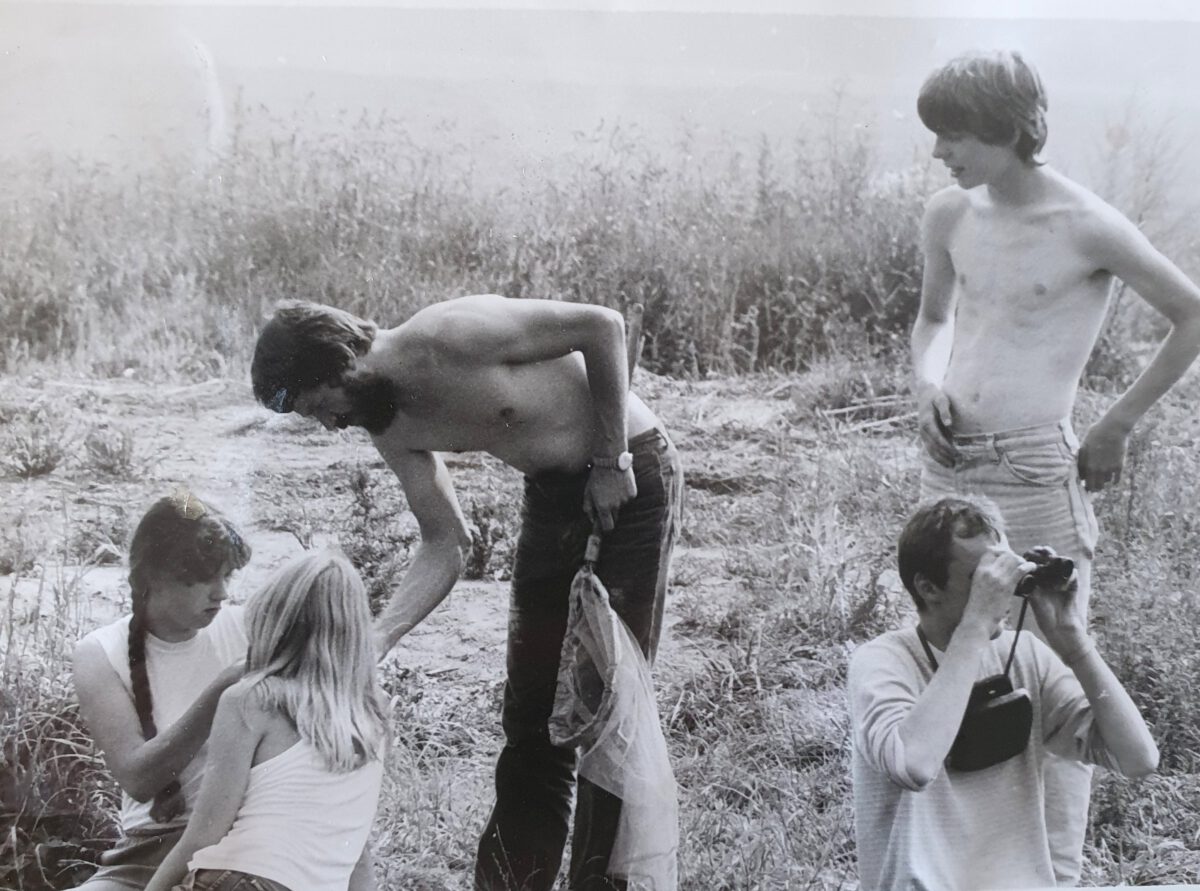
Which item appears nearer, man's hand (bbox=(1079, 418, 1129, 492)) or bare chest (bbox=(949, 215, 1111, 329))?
bare chest (bbox=(949, 215, 1111, 329))

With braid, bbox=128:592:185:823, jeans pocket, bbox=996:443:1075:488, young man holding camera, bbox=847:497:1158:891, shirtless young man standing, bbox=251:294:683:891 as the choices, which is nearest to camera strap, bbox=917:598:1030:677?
young man holding camera, bbox=847:497:1158:891

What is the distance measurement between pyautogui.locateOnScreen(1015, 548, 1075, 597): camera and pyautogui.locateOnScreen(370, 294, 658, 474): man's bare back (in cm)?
104

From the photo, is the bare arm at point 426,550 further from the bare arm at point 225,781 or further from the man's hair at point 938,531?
the man's hair at point 938,531

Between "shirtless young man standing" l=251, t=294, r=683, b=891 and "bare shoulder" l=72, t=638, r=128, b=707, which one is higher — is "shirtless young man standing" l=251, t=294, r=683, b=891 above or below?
above

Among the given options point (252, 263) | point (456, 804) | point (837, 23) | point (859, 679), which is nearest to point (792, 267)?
point (837, 23)

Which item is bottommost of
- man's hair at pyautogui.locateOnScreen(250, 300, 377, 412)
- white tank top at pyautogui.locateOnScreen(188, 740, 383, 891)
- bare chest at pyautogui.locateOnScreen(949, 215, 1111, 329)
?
white tank top at pyautogui.locateOnScreen(188, 740, 383, 891)

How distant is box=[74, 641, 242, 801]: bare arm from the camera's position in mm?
2643

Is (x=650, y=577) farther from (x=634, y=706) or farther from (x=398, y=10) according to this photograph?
(x=398, y=10)

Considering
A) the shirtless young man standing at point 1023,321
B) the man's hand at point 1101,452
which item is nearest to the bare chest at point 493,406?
the shirtless young man standing at point 1023,321

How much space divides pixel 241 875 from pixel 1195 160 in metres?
2.94

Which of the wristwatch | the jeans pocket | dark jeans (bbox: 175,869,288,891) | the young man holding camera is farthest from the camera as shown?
the jeans pocket

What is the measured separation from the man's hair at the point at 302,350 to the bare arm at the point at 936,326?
4.54 ft

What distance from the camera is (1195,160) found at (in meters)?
3.20

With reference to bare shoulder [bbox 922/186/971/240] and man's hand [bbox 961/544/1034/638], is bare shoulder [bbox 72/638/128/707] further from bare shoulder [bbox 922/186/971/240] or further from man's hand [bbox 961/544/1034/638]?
bare shoulder [bbox 922/186/971/240]
